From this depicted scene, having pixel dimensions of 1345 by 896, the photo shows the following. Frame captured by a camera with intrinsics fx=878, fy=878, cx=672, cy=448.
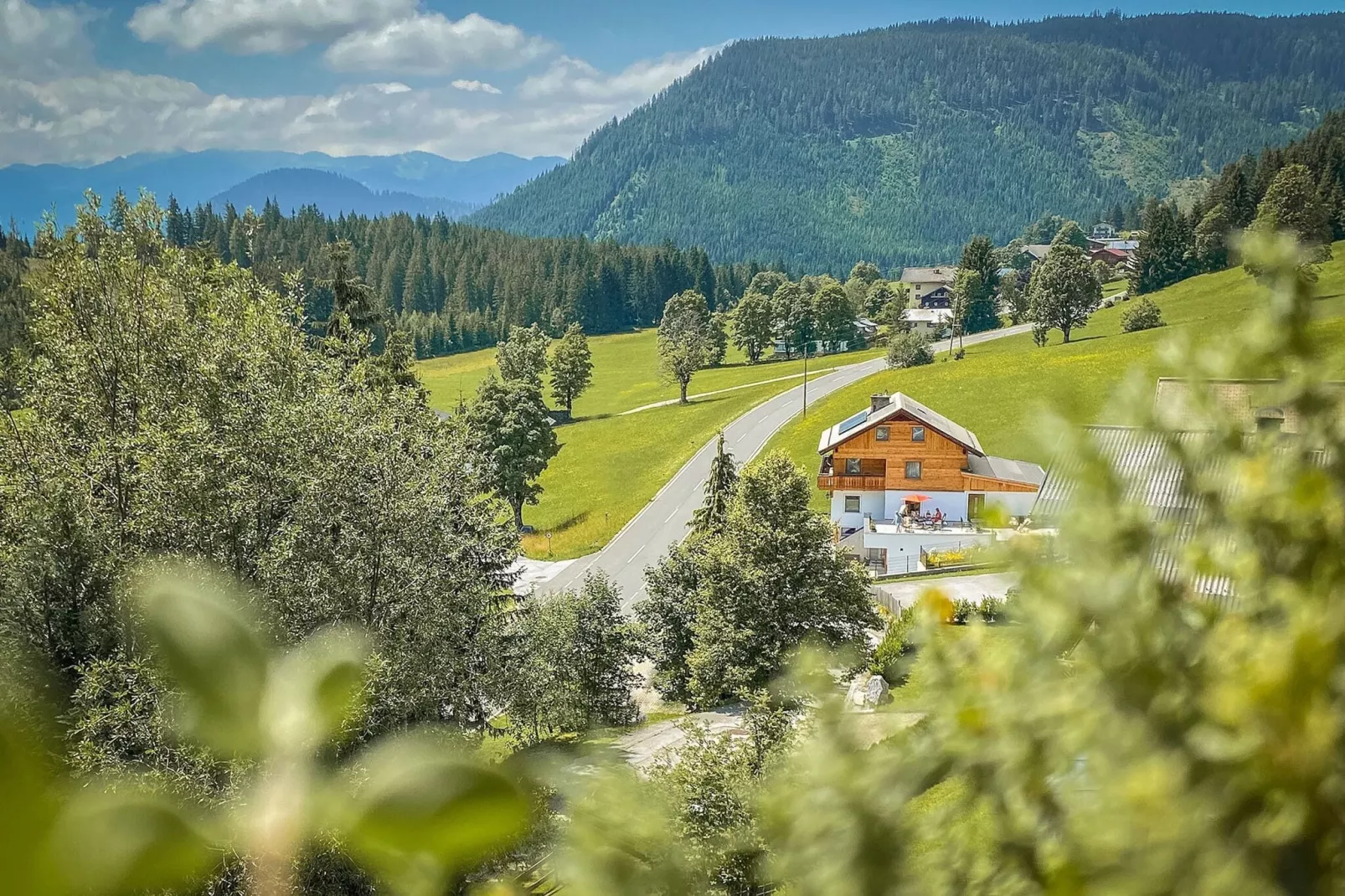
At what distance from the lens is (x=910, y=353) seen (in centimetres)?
8369

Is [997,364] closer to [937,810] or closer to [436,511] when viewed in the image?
[436,511]

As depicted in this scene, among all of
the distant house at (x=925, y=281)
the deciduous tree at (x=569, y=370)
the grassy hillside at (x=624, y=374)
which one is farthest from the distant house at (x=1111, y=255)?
the deciduous tree at (x=569, y=370)

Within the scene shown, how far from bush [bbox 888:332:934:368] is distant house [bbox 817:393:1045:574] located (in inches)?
1358

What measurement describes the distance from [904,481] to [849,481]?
3.00 m

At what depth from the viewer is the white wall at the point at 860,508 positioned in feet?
164

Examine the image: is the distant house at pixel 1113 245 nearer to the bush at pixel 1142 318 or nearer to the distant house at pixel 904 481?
the bush at pixel 1142 318

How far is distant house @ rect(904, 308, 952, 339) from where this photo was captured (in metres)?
124

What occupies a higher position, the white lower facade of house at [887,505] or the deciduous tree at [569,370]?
the deciduous tree at [569,370]

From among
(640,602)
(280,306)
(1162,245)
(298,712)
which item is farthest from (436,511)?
(1162,245)

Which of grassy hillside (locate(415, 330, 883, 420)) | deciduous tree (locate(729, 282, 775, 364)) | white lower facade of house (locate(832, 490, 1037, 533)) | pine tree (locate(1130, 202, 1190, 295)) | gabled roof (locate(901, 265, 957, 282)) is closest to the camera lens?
white lower facade of house (locate(832, 490, 1037, 533))

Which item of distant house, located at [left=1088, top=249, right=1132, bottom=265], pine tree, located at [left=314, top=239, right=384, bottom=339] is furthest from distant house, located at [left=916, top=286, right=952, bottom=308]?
pine tree, located at [left=314, top=239, right=384, bottom=339]

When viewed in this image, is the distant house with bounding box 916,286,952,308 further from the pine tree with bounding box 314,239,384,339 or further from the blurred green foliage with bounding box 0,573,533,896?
the blurred green foliage with bounding box 0,573,533,896

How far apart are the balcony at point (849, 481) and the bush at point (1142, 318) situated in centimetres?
4246

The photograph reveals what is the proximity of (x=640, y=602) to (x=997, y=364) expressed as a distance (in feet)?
153
